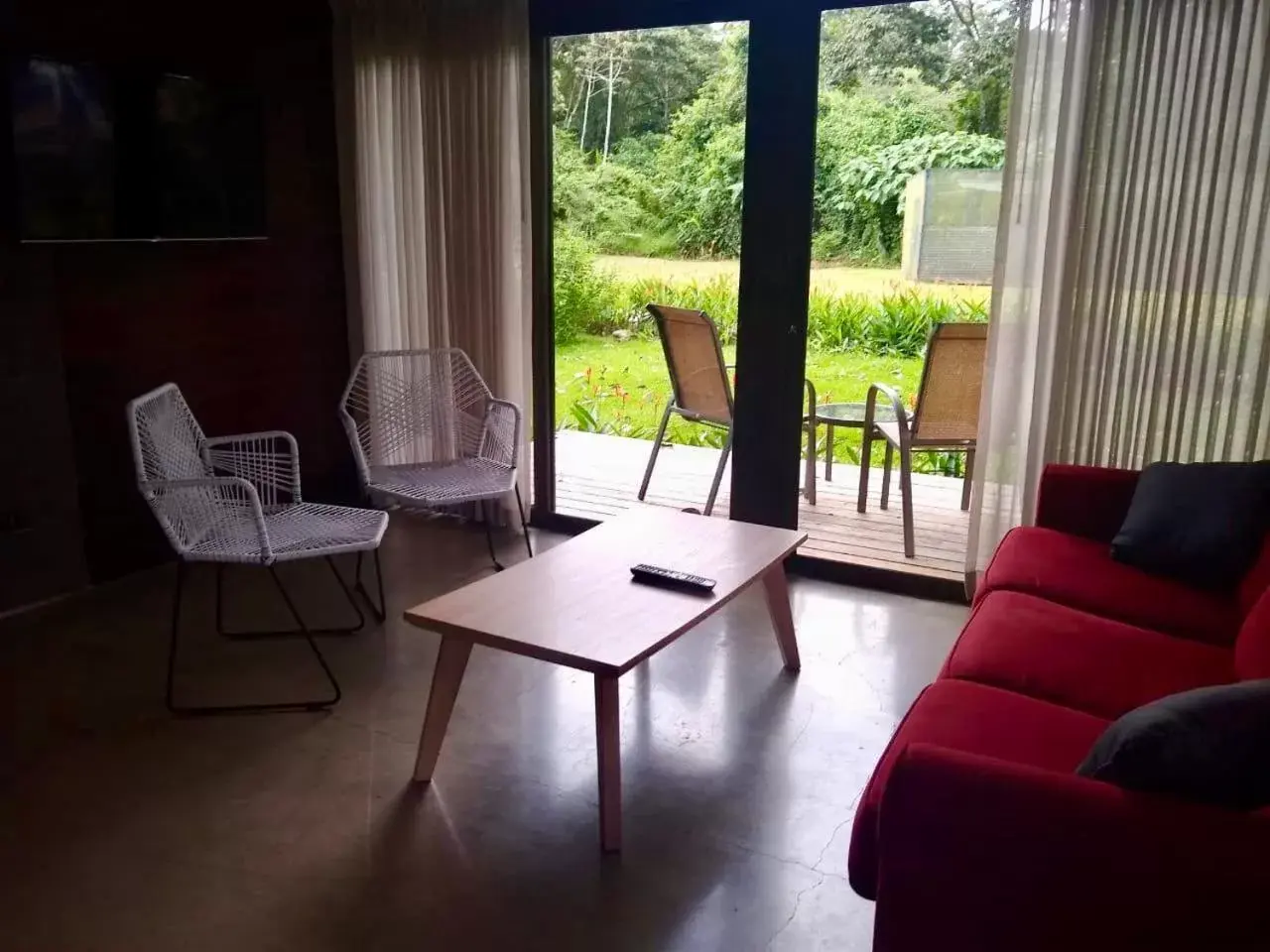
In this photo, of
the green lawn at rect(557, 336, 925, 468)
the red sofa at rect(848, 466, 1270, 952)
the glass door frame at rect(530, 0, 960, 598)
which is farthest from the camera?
the green lawn at rect(557, 336, 925, 468)

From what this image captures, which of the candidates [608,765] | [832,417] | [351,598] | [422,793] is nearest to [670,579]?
[608,765]

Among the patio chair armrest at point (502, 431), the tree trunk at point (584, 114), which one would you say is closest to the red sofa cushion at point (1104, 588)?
the patio chair armrest at point (502, 431)

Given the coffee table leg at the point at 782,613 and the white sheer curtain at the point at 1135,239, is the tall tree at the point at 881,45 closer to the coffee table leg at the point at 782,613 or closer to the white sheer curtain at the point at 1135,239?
the white sheer curtain at the point at 1135,239

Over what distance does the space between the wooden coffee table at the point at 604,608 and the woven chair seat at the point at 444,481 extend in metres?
0.75

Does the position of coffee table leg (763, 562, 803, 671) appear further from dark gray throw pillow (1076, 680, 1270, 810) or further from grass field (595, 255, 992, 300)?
dark gray throw pillow (1076, 680, 1270, 810)

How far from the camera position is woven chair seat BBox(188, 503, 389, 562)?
278 centimetres

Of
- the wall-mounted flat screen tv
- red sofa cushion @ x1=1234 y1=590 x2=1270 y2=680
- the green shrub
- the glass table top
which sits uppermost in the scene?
the wall-mounted flat screen tv

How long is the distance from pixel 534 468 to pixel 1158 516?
248 cm

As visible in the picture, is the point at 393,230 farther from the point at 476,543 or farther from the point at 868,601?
the point at 868,601

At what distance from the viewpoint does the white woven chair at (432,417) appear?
3.85 m

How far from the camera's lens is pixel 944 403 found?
3844mm

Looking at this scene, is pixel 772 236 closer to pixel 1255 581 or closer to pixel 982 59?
pixel 982 59

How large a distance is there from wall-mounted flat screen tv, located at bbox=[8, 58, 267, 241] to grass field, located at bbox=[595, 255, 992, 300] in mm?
1618

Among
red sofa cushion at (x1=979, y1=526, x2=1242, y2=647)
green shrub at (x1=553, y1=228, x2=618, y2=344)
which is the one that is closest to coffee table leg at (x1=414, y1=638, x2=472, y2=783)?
red sofa cushion at (x1=979, y1=526, x2=1242, y2=647)
